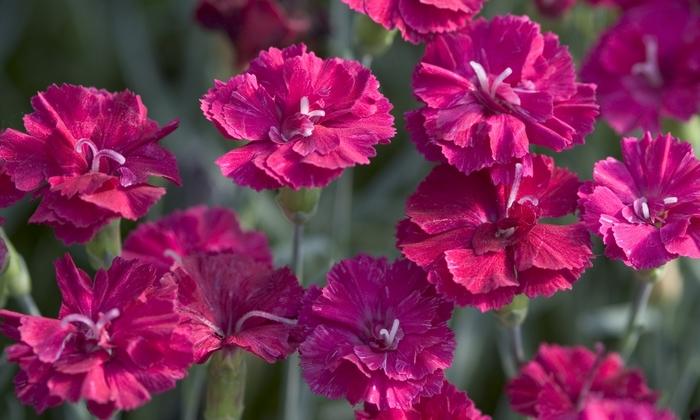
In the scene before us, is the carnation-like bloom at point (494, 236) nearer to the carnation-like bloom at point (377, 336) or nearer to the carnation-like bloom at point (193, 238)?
the carnation-like bloom at point (377, 336)

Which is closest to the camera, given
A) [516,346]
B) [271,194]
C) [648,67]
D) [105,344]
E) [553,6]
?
[105,344]

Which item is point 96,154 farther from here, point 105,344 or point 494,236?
point 494,236

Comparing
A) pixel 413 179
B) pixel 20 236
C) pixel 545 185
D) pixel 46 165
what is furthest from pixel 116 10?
pixel 545 185

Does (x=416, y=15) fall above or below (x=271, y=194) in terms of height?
above

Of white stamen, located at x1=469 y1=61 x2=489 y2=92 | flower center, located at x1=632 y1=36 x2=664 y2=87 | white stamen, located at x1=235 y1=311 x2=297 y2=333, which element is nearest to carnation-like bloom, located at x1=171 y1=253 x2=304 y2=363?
white stamen, located at x1=235 y1=311 x2=297 y2=333

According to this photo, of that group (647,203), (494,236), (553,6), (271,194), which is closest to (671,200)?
(647,203)

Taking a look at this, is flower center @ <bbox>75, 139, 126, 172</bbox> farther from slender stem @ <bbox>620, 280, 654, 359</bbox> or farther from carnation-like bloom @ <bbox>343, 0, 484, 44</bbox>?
slender stem @ <bbox>620, 280, 654, 359</bbox>

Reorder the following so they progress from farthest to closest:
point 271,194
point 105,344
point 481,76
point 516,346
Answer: point 271,194 → point 516,346 → point 481,76 → point 105,344
